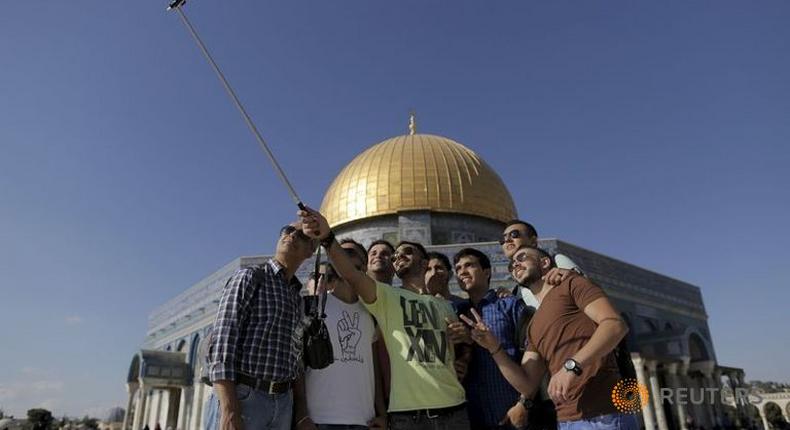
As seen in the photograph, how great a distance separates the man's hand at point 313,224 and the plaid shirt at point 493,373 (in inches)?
46.4

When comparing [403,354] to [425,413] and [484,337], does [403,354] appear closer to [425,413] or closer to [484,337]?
[425,413]

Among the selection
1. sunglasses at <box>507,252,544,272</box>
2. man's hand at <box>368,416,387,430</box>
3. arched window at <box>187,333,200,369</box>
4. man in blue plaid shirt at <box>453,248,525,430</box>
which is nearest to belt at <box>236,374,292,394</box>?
man's hand at <box>368,416,387,430</box>

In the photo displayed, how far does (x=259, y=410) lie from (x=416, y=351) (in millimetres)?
823

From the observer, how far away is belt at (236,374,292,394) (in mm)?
2330

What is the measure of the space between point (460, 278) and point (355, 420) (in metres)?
1.18

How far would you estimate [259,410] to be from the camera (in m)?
2.31

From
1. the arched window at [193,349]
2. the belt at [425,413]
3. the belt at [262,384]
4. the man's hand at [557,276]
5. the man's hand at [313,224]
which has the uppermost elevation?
the arched window at [193,349]

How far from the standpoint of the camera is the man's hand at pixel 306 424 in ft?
7.95

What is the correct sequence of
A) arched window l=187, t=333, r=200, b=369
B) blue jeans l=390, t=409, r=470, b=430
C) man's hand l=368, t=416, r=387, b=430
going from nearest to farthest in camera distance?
blue jeans l=390, t=409, r=470, b=430, man's hand l=368, t=416, r=387, b=430, arched window l=187, t=333, r=200, b=369

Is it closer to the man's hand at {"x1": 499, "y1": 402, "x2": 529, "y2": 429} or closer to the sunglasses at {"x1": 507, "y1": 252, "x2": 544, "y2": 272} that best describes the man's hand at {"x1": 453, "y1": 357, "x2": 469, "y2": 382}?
the man's hand at {"x1": 499, "y1": 402, "x2": 529, "y2": 429}

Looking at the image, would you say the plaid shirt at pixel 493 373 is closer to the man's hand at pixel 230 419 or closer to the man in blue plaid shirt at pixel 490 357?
the man in blue plaid shirt at pixel 490 357

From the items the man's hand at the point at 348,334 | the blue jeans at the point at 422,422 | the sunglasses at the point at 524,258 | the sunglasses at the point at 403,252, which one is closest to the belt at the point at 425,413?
the blue jeans at the point at 422,422

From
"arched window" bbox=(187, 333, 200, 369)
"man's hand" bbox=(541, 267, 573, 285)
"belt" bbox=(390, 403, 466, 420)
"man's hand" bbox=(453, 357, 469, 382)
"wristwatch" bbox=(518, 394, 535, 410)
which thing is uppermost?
"arched window" bbox=(187, 333, 200, 369)

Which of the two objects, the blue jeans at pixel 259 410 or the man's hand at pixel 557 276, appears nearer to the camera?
the blue jeans at pixel 259 410
